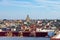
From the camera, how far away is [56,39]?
1176 cm

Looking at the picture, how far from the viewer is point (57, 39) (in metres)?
11.7

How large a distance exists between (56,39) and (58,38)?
0.15m

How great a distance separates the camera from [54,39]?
38.4ft

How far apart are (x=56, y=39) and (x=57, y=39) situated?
53 millimetres

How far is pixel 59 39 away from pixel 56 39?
6.5 inches

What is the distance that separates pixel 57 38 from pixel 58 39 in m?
0.07

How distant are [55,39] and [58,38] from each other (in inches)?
10.5

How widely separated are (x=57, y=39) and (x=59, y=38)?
257 millimetres

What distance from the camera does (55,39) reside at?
11648 mm

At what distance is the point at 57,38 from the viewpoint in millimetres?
11836

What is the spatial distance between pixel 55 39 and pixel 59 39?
0.28 m

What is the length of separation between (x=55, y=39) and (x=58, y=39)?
19cm

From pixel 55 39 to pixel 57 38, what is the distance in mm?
213
